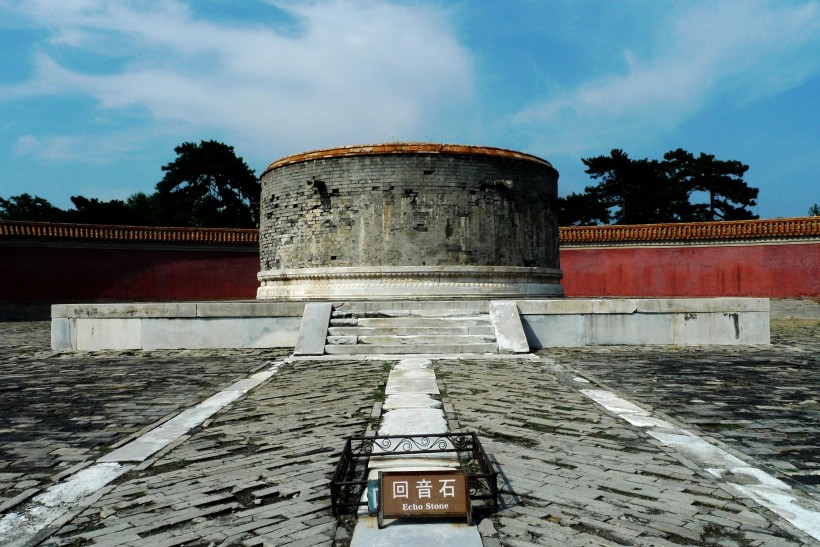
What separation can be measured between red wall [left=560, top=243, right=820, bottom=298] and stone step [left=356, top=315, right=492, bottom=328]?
12.7 m

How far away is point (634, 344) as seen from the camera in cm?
1115

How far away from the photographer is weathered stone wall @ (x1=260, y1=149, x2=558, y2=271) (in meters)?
14.3

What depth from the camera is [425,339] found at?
1043 centimetres

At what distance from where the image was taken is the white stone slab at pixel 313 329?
10.1m

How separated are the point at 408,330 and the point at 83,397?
5.23 m

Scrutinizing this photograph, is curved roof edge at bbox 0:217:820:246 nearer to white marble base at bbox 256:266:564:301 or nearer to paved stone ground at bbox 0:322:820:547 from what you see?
white marble base at bbox 256:266:564:301

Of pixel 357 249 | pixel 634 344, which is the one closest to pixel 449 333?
pixel 634 344

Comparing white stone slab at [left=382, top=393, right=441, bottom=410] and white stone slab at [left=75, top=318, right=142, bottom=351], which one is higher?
white stone slab at [left=75, top=318, right=142, bottom=351]

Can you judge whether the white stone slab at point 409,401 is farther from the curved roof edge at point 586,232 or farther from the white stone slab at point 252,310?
the curved roof edge at point 586,232

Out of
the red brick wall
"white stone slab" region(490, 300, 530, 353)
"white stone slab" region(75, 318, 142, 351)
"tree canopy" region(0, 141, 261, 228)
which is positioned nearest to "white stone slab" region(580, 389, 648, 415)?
"white stone slab" region(490, 300, 530, 353)

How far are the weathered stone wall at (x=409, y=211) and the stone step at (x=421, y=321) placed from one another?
317cm

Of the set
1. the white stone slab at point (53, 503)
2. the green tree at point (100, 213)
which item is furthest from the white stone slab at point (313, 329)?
the green tree at point (100, 213)

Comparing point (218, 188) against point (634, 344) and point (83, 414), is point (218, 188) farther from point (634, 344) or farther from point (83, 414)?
point (83, 414)

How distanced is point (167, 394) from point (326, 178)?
345 inches
